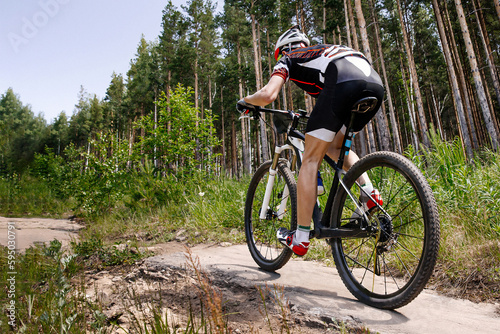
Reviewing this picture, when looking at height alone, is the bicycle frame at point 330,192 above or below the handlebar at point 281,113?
below

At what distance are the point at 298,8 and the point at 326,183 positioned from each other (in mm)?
21613

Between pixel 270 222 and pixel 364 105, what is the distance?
5.52 ft

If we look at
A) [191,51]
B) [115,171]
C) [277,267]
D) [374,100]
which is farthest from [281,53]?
[191,51]

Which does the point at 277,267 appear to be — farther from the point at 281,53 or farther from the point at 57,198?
the point at 57,198

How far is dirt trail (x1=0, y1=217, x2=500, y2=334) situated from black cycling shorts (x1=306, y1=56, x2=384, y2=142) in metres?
1.15

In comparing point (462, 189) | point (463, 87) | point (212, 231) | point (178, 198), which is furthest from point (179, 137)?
point (463, 87)

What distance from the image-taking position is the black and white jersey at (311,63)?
2240 millimetres

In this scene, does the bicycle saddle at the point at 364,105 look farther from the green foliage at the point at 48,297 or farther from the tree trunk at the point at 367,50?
the tree trunk at the point at 367,50

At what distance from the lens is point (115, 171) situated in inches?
320

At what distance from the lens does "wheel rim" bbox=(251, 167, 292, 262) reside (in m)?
3.04

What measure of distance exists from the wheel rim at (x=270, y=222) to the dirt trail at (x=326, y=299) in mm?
199

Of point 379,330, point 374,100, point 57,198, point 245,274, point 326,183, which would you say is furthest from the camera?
point 57,198

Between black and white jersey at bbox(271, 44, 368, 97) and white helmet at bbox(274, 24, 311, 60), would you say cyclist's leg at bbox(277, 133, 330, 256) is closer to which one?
black and white jersey at bbox(271, 44, 368, 97)

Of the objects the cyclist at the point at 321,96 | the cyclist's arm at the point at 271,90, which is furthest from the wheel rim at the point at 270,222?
the cyclist's arm at the point at 271,90
